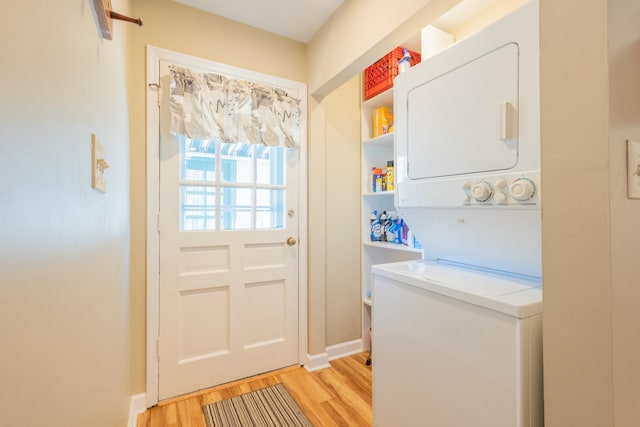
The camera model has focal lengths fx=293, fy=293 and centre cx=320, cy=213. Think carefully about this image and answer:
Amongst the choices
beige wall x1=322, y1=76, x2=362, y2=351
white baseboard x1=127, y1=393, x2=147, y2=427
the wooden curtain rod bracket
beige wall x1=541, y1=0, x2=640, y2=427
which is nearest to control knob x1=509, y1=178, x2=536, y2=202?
beige wall x1=541, y1=0, x2=640, y2=427

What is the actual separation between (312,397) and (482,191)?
1.67 m

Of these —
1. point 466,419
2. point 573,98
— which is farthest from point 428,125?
point 466,419

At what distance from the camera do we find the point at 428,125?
1.33m

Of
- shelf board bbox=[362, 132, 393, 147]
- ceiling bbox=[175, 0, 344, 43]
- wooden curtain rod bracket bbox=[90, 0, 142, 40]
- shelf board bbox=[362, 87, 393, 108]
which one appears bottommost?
wooden curtain rod bracket bbox=[90, 0, 142, 40]

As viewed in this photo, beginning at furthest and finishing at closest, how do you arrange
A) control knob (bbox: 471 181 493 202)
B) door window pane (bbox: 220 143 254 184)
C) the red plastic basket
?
the red plastic basket, door window pane (bbox: 220 143 254 184), control knob (bbox: 471 181 493 202)

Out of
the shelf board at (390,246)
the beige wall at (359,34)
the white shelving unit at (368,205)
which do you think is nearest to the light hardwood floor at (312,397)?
the white shelving unit at (368,205)

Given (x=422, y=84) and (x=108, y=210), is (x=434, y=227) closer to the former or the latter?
(x=422, y=84)

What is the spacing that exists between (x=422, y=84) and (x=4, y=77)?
1386 millimetres

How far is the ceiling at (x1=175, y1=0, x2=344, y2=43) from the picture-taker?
6.09 ft

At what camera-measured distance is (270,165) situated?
2.20 meters

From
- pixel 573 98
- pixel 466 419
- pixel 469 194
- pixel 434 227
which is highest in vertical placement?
pixel 573 98

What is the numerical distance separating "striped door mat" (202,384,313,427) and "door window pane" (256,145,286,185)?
1.45 metres

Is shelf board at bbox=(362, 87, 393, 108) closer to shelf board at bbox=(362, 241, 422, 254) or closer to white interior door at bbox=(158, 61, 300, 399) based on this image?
white interior door at bbox=(158, 61, 300, 399)

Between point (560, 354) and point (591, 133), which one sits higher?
point (591, 133)
